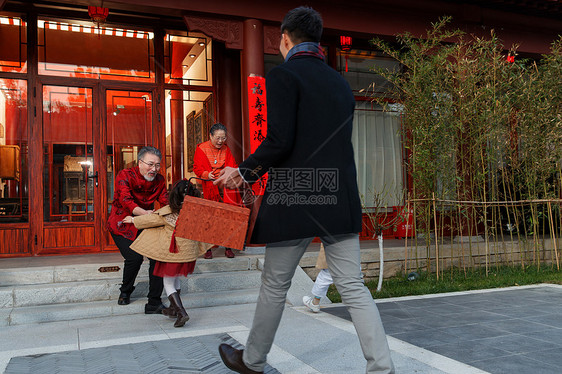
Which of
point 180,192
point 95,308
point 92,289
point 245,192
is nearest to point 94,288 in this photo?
point 92,289

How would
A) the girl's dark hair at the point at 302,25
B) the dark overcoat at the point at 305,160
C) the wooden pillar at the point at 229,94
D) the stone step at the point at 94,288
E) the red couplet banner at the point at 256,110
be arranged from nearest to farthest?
the dark overcoat at the point at 305,160 < the girl's dark hair at the point at 302,25 < the stone step at the point at 94,288 < the red couplet banner at the point at 256,110 < the wooden pillar at the point at 229,94

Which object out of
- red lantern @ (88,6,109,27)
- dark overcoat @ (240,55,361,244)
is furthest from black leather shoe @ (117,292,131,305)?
red lantern @ (88,6,109,27)

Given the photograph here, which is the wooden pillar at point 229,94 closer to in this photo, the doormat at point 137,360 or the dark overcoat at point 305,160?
the doormat at point 137,360

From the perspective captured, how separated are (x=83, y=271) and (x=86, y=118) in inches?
88.0

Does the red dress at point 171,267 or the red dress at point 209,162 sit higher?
the red dress at point 209,162

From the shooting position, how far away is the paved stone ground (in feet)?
8.91

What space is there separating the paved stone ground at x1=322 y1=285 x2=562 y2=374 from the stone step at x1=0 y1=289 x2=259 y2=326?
92 centimetres

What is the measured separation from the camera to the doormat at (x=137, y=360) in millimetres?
2664

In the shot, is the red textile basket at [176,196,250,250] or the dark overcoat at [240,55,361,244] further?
the red textile basket at [176,196,250,250]

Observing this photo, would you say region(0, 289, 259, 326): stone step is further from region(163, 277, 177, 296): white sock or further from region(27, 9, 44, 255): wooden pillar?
region(27, 9, 44, 255): wooden pillar

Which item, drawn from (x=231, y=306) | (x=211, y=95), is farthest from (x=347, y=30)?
(x=231, y=306)

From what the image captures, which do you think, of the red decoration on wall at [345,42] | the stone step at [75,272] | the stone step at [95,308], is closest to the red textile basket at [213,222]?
the stone step at [95,308]

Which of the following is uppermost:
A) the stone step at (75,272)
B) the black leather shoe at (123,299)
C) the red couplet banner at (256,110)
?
the red couplet banner at (256,110)

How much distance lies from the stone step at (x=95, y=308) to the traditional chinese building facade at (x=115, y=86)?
1.85m
